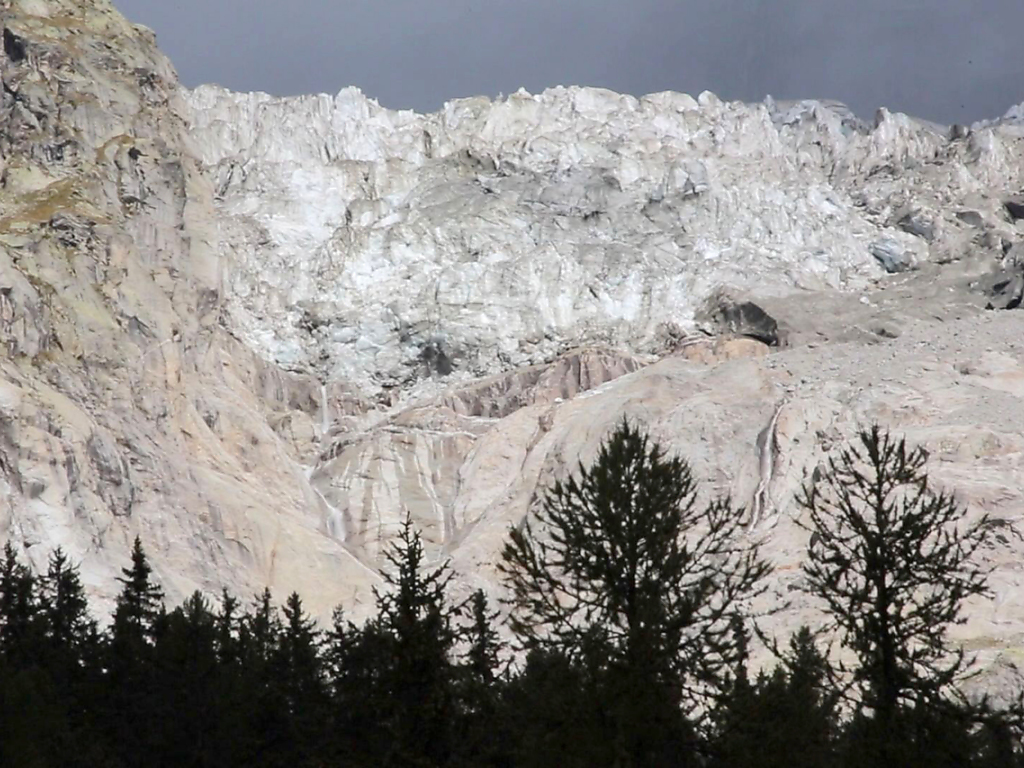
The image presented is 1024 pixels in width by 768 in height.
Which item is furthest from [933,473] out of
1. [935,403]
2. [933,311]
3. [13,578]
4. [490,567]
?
[13,578]

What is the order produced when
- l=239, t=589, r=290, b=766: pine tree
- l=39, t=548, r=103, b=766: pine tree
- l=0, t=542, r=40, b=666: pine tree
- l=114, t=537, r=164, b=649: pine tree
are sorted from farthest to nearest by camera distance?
l=114, t=537, r=164, b=649: pine tree
l=0, t=542, r=40, b=666: pine tree
l=239, t=589, r=290, b=766: pine tree
l=39, t=548, r=103, b=766: pine tree

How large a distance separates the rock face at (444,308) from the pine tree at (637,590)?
42919mm

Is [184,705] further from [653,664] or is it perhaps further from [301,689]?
[653,664]

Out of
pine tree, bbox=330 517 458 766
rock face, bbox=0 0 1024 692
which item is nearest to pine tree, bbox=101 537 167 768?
pine tree, bbox=330 517 458 766

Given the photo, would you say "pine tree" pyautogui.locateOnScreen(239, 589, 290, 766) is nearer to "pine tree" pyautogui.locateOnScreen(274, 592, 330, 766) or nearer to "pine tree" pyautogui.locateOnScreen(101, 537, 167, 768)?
"pine tree" pyautogui.locateOnScreen(274, 592, 330, 766)

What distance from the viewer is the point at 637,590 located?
24.8 meters

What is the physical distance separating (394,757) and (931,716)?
28.6ft

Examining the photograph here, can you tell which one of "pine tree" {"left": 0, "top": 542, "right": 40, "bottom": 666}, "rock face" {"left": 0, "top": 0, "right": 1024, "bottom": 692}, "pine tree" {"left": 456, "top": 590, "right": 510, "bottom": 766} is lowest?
"pine tree" {"left": 456, "top": 590, "right": 510, "bottom": 766}

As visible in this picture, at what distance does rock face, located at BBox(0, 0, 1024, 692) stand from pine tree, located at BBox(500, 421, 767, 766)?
141ft

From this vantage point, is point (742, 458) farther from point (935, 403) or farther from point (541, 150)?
point (541, 150)

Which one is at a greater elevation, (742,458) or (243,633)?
(742,458)

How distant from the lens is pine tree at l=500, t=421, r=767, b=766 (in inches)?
925

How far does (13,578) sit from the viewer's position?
145ft

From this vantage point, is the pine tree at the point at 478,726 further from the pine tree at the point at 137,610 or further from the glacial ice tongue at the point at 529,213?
the glacial ice tongue at the point at 529,213
